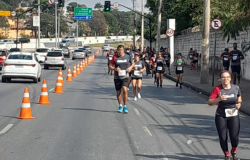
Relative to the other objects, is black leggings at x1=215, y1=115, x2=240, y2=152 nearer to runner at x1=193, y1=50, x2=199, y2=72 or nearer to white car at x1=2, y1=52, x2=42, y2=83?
white car at x1=2, y1=52, x2=42, y2=83

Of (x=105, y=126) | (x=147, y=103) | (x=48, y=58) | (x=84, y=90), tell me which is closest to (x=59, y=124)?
(x=105, y=126)

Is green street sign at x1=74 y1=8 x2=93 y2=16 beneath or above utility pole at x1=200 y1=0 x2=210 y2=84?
above

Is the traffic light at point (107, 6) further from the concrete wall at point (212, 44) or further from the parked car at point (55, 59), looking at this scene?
the parked car at point (55, 59)

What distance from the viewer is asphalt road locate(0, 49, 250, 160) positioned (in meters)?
9.23

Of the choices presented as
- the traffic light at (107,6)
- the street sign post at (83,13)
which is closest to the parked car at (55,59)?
the traffic light at (107,6)

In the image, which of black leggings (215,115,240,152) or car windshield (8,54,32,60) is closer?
black leggings (215,115,240,152)

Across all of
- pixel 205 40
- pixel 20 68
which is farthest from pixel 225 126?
pixel 20 68

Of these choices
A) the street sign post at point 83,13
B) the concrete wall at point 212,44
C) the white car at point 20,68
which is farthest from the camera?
the street sign post at point 83,13

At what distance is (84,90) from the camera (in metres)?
23.4

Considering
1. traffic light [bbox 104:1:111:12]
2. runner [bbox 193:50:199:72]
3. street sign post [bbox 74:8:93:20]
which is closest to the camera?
runner [bbox 193:50:199:72]

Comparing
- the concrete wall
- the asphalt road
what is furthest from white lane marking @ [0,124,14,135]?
the concrete wall

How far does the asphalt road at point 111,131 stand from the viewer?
923 centimetres

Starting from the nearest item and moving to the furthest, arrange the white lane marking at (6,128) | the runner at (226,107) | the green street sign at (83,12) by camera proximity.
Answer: the runner at (226,107) < the white lane marking at (6,128) < the green street sign at (83,12)

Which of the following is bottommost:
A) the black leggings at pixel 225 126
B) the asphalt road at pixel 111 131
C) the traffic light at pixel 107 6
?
the asphalt road at pixel 111 131
